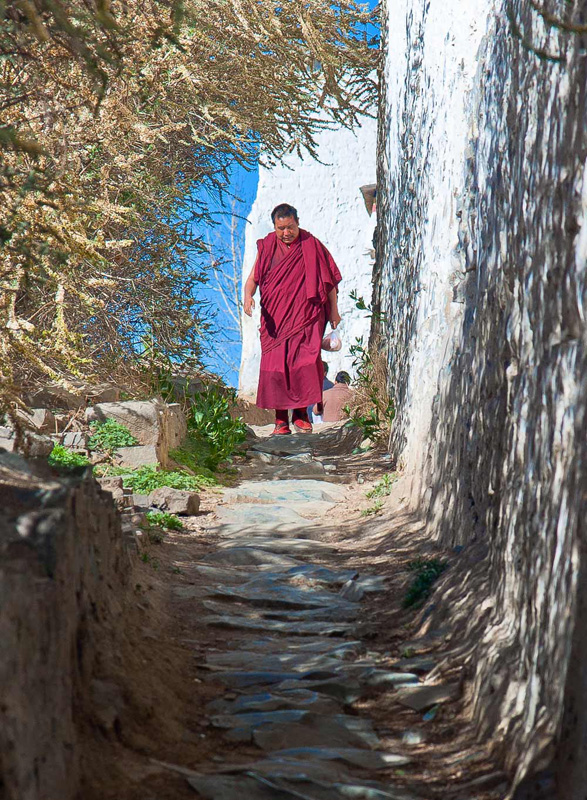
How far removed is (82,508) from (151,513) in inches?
108

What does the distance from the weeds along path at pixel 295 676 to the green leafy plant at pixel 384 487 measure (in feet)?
2.12

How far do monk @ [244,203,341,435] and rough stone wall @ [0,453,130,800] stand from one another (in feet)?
20.3

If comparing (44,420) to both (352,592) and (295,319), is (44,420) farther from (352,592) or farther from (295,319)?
(295,319)

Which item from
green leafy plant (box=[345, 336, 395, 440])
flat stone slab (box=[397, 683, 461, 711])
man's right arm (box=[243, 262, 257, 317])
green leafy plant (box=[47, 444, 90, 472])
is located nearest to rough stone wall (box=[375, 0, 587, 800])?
flat stone slab (box=[397, 683, 461, 711])

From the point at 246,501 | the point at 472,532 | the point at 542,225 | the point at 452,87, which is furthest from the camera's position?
the point at 246,501


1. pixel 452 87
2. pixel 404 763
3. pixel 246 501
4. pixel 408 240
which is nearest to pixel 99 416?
pixel 246 501

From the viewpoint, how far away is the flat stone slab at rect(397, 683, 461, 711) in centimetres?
250

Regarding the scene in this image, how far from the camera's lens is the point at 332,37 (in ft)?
33.4

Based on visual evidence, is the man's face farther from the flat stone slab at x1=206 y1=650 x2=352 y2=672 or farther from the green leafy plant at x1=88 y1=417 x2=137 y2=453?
the flat stone slab at x1=206 y1=650 x2=352 y2=672

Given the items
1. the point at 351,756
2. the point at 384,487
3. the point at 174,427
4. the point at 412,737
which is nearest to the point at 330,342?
the point at 174,427

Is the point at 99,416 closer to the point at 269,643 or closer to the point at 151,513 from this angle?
the point at 151,513

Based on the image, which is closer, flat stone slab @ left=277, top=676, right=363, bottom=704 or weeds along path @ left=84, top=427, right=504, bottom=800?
weeds along path @ left=84, top=427, right=504, bottom=800

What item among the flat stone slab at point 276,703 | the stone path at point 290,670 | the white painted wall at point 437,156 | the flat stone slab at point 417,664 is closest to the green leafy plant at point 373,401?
the white painted wall at point 437,156

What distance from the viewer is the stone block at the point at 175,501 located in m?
5.09
